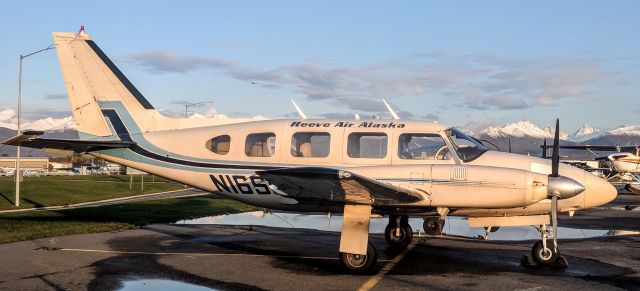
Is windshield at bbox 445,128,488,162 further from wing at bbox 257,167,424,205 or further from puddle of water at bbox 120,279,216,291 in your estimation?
puddle of water at bbox 120,279,216,291

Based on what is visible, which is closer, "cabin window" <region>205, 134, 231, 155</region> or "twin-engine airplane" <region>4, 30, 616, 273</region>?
"twin-engine airplane" <region>4, 30, 616, 273</region>

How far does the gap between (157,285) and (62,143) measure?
6153 millimetres

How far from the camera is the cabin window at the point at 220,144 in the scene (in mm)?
14016

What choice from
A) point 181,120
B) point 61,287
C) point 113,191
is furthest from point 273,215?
point 113,191

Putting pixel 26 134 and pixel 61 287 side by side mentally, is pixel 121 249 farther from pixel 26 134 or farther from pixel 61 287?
pixel 61 287

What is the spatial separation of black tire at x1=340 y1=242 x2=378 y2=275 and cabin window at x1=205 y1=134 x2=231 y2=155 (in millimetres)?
4305

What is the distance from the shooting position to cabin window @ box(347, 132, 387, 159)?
12.9 m

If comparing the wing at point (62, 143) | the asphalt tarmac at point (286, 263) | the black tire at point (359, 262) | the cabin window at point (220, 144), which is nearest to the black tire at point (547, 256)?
the asphalt tarmac at point (286, 263)

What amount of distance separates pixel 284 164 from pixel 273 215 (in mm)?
11424

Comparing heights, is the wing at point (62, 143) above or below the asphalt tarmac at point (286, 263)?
above

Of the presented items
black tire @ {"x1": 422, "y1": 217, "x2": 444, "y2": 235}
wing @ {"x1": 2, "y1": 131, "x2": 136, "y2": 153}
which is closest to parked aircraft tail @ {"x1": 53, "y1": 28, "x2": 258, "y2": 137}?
wing @ {"x1": 2, "y1": 131, "x2": 136, "y2": 153}

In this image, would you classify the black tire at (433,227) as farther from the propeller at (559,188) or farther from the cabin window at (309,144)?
the propeller at (559,188)

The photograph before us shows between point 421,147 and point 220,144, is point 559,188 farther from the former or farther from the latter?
point 220,144

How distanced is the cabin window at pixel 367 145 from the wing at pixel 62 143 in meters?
5.99
